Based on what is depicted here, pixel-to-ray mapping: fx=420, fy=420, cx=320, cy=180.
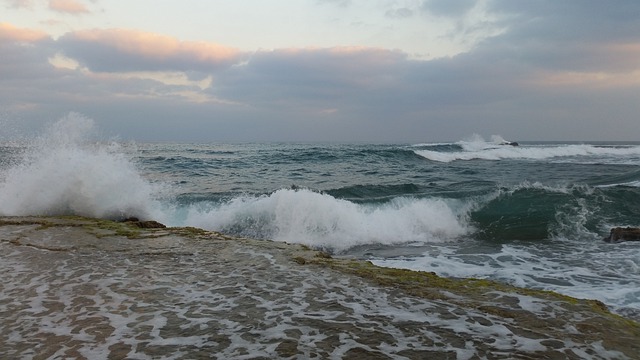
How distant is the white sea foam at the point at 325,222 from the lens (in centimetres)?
1126

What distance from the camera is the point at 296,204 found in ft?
38.9

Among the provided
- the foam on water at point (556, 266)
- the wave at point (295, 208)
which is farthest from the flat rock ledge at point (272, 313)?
the wave at point (295, 208)

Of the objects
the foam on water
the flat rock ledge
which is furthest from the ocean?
the flat rock ledge

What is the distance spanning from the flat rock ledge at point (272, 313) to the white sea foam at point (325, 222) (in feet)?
15.9

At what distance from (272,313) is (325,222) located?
7.45 m

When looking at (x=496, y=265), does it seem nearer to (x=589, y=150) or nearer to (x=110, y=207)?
(x=110, y=207)

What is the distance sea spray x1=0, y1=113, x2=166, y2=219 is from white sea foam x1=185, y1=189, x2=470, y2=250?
2061 millimetres

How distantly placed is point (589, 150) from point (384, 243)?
55615 millimetres

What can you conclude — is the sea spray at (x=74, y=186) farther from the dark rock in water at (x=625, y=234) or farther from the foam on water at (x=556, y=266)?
the dark rock in water at (x=625, y=234)

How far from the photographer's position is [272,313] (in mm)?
4152

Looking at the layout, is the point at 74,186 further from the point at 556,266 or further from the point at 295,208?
the point at 556,266

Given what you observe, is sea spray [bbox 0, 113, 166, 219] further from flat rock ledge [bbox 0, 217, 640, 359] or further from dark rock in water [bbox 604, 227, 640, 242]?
dark rock in water [bbox 604, 227, 640, 242]

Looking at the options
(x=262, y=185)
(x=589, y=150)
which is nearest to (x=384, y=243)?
(x=262, y=185)

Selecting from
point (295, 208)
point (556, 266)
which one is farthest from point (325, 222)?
point (556, 266)
